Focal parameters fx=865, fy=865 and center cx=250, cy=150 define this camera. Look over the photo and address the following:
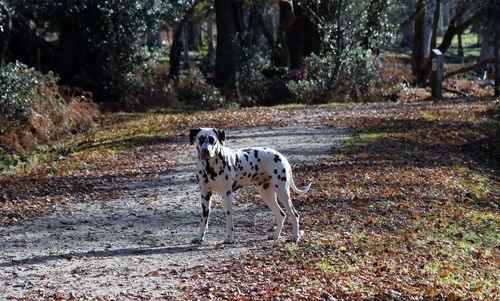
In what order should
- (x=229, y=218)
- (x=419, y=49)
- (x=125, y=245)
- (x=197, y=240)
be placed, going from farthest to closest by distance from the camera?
(x=419, y=49), (x=125, y=245), (x=197, y=240), (x=229, y=218)

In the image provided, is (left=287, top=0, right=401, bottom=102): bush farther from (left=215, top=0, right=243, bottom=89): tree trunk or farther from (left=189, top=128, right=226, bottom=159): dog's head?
(left=189, top=128, right=226, bottom=159): dog's head

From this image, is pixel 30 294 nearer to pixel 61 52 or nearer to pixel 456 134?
pixel 456 134

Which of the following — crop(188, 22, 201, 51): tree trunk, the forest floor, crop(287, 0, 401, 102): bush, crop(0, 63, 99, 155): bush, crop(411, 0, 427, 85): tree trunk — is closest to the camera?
the forest floor

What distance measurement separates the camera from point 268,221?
502 inches

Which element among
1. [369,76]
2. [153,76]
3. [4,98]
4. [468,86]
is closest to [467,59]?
[468,86]

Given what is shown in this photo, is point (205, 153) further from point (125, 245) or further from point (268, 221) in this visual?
point (268, 221)

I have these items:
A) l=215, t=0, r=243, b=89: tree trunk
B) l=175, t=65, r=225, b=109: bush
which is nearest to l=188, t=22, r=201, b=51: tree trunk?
l=215, t=0, r=243, b=89: tree trunk

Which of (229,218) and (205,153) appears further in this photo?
(229,218)

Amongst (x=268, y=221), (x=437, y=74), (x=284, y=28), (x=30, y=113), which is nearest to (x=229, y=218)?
(x=268, y=221)

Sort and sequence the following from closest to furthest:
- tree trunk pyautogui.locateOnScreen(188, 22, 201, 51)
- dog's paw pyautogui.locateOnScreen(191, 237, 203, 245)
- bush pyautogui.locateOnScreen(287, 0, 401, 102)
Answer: dog's paw pyautogui.locateOnScreen(191, 237, 203, 245) → bush pyautogui.locateOnScreen(287, 0, 401, 102) → tree trunk pyautogui.locateOnScreen(188, 22, 201, 51)

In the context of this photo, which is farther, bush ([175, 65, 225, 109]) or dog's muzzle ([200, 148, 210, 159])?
bush ([175, 65, 225, 109])

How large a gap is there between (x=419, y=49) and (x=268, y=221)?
2886 cm

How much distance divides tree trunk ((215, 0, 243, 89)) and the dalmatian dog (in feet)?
69.2

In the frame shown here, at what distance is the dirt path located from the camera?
9.36 meters
